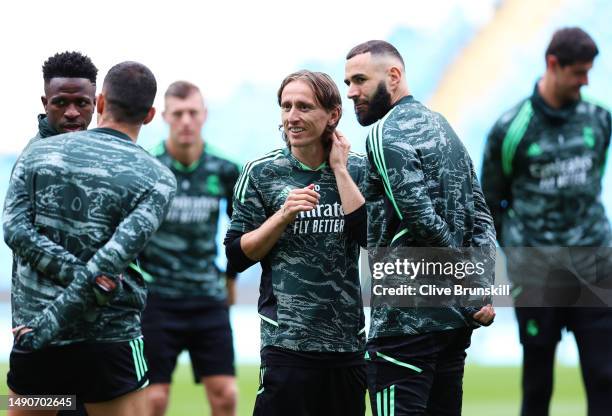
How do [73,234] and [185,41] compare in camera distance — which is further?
[185,41]

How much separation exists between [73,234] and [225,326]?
11.0ft

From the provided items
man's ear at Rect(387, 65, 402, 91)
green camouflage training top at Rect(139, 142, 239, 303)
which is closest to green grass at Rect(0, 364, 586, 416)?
green camouflage training top at Rect(139, 142, 239, 303)

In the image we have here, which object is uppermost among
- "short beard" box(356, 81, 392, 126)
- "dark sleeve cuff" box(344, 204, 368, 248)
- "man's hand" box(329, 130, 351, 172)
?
"short beard" box(356, 81, 392, 126)

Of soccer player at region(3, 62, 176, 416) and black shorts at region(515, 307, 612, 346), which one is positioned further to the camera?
black shorts at region(515, 307, 612, 346)

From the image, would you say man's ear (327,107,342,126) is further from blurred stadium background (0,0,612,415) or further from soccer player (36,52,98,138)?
blurred stadium background (0,0,612,415)

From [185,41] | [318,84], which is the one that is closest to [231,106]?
[185,41]

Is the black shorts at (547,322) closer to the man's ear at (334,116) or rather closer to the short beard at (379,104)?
the short beard at (379,104)

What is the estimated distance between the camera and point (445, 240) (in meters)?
4.96

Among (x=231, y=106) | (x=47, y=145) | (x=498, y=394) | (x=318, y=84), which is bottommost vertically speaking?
(x=498, y=394)

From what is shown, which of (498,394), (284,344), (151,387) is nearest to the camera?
(284,344)

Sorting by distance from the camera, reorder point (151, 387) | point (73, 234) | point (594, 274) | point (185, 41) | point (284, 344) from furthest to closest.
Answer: point (185, 41), point (151, 387), point (594, 274), point (284, 344), point (73, 234)

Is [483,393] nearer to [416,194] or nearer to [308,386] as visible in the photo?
[308,386]

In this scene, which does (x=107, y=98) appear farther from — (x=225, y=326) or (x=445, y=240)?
(x=225, y=326)

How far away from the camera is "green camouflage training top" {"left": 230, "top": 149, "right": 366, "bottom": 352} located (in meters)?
5.11
